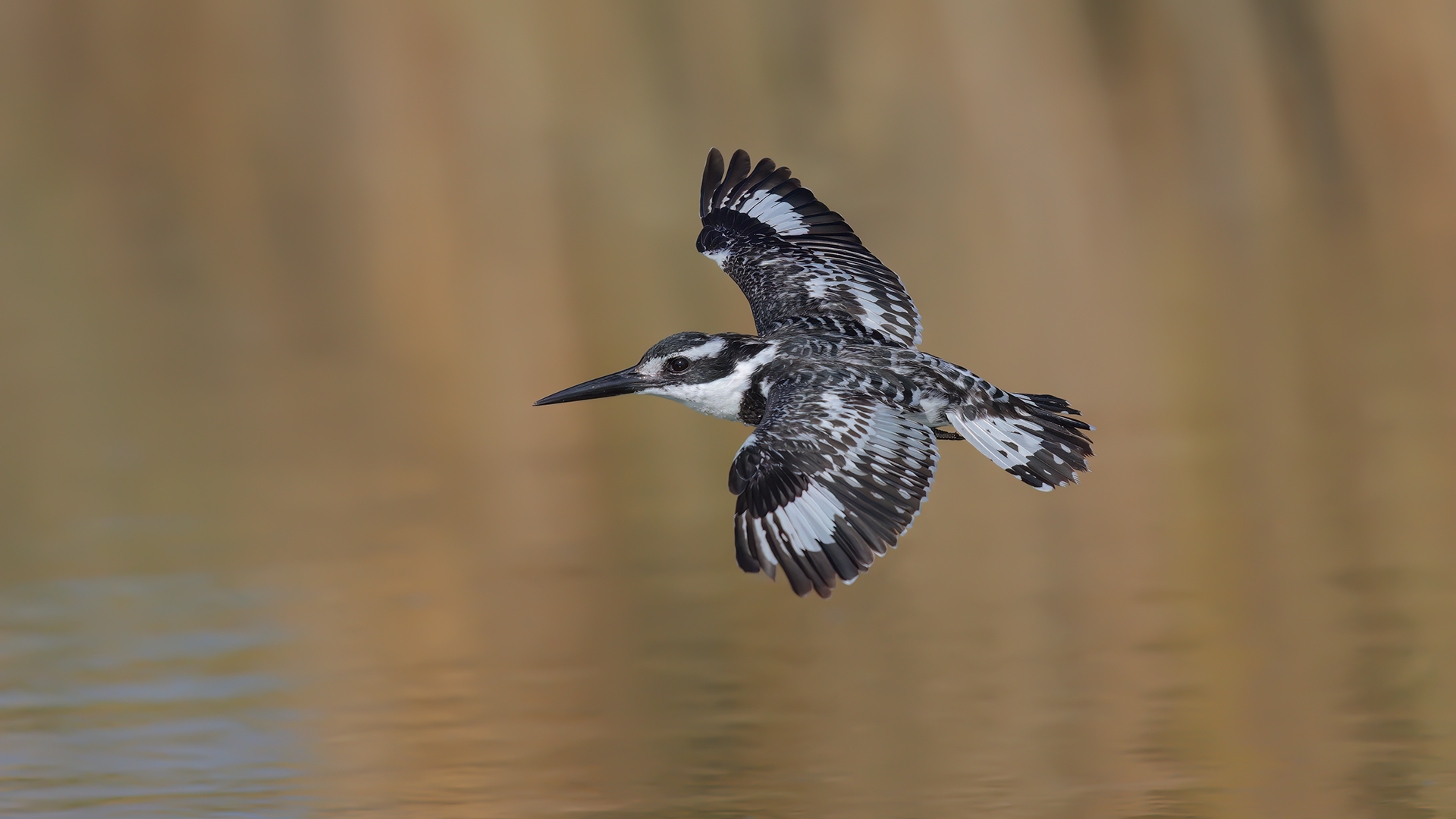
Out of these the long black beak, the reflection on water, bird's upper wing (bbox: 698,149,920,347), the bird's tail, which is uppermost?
bird's upper wing (bbox: 698,149,920,347)

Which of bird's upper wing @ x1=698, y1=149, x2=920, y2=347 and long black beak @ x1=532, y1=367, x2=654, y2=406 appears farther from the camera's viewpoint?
bird's upper wing @ x1=698, y1=149, x2=920, y2=347

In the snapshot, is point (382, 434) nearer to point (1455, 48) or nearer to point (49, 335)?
point (49, 335)

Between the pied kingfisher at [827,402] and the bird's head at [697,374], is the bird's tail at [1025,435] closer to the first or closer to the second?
the pied kingfisher at [827,402]

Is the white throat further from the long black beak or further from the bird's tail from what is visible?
the bird's tail

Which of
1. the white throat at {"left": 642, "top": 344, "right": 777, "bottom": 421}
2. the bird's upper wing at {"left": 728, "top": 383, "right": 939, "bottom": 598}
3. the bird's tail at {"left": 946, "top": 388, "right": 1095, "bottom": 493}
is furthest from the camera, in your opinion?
the white throat at {"left": 642, "top": 344, "right": 777, "bottom": 421}

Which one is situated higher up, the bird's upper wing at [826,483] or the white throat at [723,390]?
the white throat at [723,390]

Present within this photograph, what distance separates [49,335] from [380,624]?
39.9 ft

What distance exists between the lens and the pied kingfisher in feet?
20.1

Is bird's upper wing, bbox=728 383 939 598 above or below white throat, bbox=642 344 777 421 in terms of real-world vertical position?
below

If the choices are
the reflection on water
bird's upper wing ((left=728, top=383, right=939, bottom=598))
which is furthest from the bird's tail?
the reflection on water

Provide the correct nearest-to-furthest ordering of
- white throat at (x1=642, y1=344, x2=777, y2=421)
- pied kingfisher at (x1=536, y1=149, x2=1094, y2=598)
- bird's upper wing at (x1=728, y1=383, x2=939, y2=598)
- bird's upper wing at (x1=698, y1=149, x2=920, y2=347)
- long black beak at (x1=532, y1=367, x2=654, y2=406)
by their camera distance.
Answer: bird's upper wing at (x1=728, y1=383, x2=939, y2=598) < pied kingfisher at (x1=536, y1=149, x2=1094, y2=598) < white throat at (x1=642, y1=344, x2=777, y2=421) < long black beak at (x1=532, y1=367, x2=654, y2=406) < bird's upper wing at (x1=698, y1=149, x2=920, y2=347)

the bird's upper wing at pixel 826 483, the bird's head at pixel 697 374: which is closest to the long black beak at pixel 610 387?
the bird's head at pixel 697 374

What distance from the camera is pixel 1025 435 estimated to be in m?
7.02

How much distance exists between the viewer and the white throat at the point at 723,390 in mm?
7055
